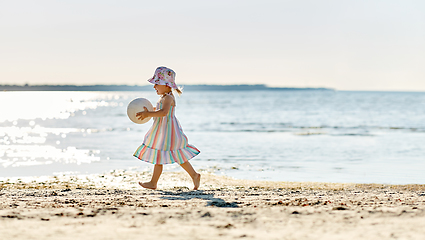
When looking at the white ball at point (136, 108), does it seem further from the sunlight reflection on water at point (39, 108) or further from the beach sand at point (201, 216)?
the sunlight reflection on water at point (39, 108)

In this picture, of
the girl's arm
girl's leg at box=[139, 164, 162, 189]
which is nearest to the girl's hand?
the girl's arm

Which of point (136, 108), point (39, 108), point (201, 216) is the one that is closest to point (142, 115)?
point (136, 108)

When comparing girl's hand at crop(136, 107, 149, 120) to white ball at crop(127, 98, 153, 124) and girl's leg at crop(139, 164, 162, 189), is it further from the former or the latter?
girl's leg at crop(139, 164, 162, 189)

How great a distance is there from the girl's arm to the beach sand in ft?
3.49

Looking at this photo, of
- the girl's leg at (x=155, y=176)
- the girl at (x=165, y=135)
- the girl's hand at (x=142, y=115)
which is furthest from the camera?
the girl's leg at (x=155, y=176)

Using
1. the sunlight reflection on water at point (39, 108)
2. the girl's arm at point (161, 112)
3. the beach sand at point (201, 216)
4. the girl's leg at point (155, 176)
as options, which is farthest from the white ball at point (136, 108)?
the sunlight reflection on water at point (39, 108)

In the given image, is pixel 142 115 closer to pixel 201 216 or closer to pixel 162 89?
pixel 162 89

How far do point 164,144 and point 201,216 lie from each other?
2.34 m

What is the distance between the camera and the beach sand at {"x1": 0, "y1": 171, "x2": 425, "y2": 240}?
3.50 metres

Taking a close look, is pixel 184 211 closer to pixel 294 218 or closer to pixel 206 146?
pixel 294 218

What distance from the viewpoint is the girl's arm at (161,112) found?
6125mm

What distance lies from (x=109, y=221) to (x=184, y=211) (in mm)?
763

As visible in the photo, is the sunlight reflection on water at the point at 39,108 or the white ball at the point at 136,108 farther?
the sunlight reflection on water at the point at 39,108

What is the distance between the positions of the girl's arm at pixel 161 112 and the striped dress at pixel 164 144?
0.11 meters
